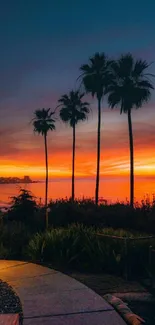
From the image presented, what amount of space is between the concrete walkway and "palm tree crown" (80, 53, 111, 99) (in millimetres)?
36137

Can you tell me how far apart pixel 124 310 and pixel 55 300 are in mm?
1181

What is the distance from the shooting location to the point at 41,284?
7.37 meters

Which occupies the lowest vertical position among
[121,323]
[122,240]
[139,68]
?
[121,323]

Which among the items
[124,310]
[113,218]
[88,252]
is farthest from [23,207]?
[124,310]

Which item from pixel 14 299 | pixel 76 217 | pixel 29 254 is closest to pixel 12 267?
pixel 29 254

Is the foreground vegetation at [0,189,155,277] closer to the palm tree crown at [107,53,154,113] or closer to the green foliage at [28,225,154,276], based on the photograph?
the green foliage at [28,225,154,276]

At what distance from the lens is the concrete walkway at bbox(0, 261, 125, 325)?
18.0 feet

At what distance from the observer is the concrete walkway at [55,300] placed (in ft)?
18.0

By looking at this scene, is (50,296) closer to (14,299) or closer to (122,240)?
(14,299)

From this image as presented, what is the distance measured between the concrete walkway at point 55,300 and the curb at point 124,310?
→ 110mm

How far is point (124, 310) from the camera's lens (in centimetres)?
588

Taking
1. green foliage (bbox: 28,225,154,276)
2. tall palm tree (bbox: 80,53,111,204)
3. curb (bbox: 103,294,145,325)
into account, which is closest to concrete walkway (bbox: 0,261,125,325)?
curb (bbox: 103,294,145,325)

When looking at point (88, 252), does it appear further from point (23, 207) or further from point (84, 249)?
point (23, 207)

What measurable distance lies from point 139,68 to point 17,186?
745 inches
